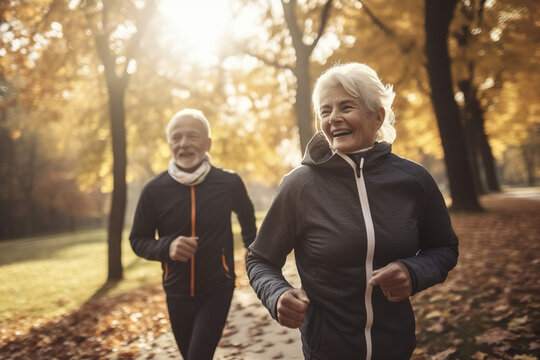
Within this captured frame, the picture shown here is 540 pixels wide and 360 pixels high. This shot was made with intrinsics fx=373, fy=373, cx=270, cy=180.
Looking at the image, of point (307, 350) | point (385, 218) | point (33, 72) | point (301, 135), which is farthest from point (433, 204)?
point (33, 72)

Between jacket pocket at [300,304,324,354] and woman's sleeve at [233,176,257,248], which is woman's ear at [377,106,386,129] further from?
woman's sleeve at [233,176,257,248]

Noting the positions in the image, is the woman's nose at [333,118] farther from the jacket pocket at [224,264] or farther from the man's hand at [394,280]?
the jacket pocket at [224,264]

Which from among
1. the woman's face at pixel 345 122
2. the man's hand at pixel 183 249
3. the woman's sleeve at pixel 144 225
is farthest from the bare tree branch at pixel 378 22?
the woman's face at pixel 345 122

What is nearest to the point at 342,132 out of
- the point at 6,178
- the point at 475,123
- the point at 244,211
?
the point at 244,211

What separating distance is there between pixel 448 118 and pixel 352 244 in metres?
10.7

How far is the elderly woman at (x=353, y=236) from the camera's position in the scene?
158 centimetres

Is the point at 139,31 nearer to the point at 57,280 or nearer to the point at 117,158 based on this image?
the point at 117,158

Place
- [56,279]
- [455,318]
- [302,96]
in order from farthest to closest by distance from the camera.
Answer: [56,279] < [302,96] < [455,318]

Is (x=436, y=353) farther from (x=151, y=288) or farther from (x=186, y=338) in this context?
(x=151, y=288)

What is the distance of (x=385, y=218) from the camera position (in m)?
1.62

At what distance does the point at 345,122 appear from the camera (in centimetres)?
173

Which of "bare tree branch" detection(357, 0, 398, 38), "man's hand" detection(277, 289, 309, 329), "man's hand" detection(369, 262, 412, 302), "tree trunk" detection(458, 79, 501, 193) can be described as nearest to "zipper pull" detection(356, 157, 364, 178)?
"man's hand" detection(369, 262, 412, 302)

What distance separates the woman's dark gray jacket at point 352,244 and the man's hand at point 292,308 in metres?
0.06

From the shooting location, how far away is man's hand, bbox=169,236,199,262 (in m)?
2.73
